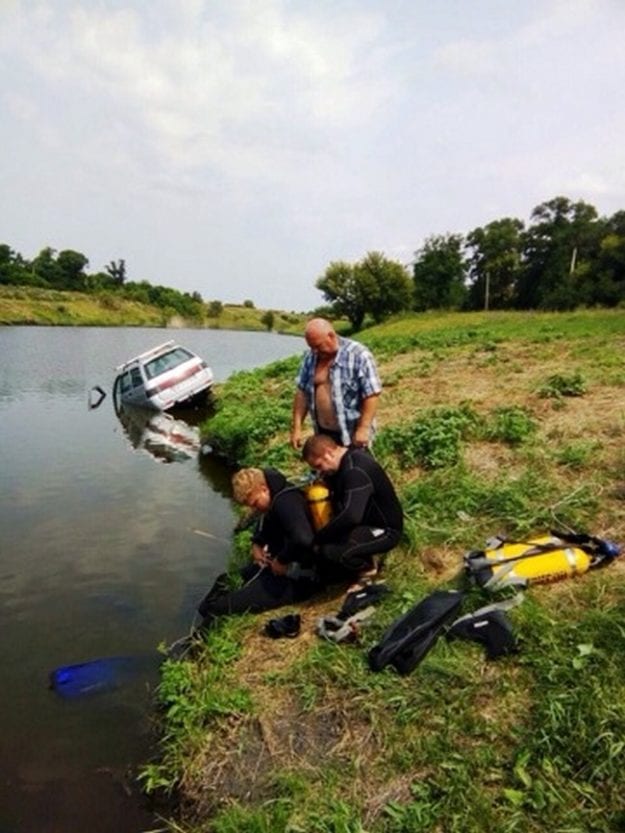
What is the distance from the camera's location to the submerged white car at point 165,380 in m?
19.5

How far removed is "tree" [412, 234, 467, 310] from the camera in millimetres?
65375

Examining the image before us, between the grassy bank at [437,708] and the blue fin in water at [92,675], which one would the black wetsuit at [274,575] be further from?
the blue fin in water at [92,675]

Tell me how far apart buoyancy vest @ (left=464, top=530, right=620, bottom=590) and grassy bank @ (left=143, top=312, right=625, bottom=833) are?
0.35 ft

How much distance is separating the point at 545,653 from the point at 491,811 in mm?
1163

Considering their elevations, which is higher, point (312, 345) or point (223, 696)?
point (312, 345)

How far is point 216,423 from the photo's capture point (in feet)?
48.8

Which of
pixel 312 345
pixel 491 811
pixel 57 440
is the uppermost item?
pixel 312 345

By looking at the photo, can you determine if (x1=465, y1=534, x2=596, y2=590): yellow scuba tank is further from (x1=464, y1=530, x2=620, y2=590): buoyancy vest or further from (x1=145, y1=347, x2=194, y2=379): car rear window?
(x1=145, y1=347, x2=194, y2=379): car rear window

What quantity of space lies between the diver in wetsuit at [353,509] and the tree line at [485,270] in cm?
5101

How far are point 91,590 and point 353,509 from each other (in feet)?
12.3

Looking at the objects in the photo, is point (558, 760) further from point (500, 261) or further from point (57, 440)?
point (500, 261)

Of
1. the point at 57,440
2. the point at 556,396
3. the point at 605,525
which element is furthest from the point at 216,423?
the point at 605,525

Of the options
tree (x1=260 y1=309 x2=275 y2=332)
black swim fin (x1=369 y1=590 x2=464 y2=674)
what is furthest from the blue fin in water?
tree (x1=260 y1=309 x2=275 y2=332)

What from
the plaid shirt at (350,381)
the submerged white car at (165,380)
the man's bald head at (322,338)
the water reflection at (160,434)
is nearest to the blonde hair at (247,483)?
the plaid shirt at (350,381)
